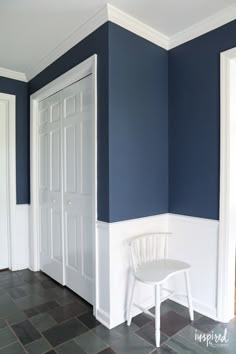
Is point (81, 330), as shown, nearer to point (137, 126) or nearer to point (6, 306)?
point (6, 306)

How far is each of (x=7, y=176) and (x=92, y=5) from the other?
2.21 metres

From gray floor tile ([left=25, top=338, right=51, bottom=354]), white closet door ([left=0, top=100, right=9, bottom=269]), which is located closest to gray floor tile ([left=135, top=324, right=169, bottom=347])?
gray floor tile ([left=25, top=338, right=51, bottom=354])

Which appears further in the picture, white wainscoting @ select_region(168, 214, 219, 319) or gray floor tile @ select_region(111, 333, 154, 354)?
white wainscoting @ select_region(168, 214, 219, 319)

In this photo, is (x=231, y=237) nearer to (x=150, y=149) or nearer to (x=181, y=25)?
(x=150, y=149)

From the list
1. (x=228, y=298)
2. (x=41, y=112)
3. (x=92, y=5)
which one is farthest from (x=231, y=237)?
(x=41, y=112)

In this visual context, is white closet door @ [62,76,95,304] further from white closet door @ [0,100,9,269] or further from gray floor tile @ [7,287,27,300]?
white closet door @ [0,100,9,269]

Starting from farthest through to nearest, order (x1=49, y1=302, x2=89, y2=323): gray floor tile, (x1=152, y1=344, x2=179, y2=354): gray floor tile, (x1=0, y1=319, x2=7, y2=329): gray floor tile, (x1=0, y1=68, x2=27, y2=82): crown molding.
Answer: (x1=0, y1=68, x2=27, y2=82): crown molding
(x1=49, y1=302, x2=89, y2=323): gray floor tile
(x1=0, y1=319, x2=7, y2=329): gray floor tile
(x1=152, y1=344, x2=179, y2=354): gray floor tile

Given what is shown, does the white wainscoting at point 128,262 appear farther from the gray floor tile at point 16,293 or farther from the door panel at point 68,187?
the gray floor tile at point 16,293

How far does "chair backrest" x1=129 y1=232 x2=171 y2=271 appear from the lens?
208 cm

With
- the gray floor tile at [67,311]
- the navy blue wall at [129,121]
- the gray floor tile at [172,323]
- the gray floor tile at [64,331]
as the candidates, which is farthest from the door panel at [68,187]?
the gray floor tile at [172,323]

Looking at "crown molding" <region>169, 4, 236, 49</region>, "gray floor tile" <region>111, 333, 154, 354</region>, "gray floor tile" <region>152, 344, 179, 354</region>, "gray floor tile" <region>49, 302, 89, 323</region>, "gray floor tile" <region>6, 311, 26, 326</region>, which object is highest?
"crown molding" <region>169, 4, 236, 49</region>

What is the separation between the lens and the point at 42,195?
306 cm

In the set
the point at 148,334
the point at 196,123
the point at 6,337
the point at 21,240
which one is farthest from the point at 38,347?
the point at 196,123

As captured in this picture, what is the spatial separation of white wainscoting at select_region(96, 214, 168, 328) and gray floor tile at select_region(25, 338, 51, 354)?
0.46m
